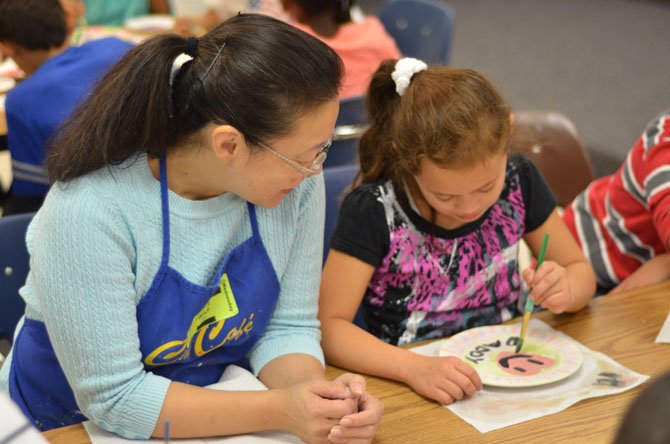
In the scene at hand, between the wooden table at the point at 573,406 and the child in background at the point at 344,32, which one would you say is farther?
the child in background at the point at 344,32

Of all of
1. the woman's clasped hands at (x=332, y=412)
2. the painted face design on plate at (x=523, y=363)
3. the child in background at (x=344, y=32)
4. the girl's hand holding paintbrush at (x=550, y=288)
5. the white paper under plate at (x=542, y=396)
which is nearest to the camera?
the woman's clasped hands at (x=332, y=412)

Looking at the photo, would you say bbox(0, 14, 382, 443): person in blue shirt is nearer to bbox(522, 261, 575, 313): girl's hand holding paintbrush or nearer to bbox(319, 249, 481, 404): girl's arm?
bbox(319, 249, 481, 404): girl's arm

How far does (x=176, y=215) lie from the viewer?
1.31 m

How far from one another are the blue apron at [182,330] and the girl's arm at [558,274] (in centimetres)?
51

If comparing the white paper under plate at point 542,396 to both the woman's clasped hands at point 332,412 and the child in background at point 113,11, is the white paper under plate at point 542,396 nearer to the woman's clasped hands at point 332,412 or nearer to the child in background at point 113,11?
the woman's clasped hands at point 332,412

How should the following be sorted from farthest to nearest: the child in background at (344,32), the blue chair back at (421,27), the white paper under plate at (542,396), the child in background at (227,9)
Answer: the child in background at (227,9) → the blue chair back at (421,27) → the child in background at (344,32) → the white paper under plate at (542,396)

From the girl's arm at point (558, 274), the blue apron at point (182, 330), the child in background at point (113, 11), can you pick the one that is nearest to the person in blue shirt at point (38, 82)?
the blue apron at point (182, 330)

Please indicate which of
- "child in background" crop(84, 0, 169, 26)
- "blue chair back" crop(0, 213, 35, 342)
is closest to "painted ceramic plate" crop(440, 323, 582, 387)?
"blue chair back" crop(0, 213, 35, 342)

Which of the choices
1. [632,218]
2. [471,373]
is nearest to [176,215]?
[471,373]

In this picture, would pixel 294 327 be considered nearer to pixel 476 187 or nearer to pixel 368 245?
pixel 368 245

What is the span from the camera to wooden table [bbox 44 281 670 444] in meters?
1.27

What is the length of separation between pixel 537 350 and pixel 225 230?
1.94ft

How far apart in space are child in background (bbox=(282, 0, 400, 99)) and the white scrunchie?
1481 mm

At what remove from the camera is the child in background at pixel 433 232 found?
1.53 metres
